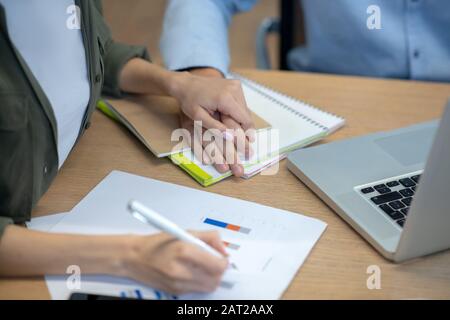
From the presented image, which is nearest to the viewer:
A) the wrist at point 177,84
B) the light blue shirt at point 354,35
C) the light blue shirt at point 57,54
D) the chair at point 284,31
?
the light blue shirt at point 57,54

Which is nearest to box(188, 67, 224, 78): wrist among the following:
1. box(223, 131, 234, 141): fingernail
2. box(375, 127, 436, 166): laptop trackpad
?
box(223, 131, 234, 141): fingernail

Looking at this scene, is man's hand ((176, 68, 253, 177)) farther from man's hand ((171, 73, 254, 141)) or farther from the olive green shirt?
the olive green shirt

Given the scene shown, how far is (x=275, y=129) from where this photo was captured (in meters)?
0.90

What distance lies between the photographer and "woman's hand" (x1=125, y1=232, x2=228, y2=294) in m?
0.57

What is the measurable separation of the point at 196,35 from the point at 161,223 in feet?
2.03

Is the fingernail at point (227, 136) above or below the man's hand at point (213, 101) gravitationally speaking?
below

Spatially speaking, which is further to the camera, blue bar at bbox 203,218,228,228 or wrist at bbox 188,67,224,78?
wrist at bbox 188,67,224,78

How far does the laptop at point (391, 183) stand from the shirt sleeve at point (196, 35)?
1.07 feet

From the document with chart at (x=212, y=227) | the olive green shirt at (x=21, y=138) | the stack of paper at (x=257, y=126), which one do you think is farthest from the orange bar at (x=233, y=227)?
the olive green shirt at (x=21, y=138)

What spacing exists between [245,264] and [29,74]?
34 cm

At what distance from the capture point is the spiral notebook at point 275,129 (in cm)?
81
